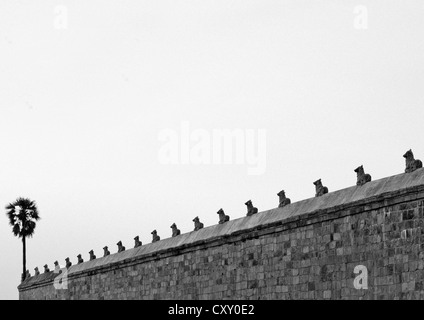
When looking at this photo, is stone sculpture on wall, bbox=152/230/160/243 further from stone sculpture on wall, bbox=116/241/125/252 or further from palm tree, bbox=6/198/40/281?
palm tree, bbox=6/198/40/281

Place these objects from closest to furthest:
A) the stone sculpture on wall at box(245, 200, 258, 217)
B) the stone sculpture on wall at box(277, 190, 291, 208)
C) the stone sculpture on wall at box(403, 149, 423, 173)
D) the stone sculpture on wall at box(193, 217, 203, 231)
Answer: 1. the stone sculpture on wall at box(403, 149, 423, 173)
2. the stone sculpture on wall at box(277, 190, 291, 208)
3. the stone sculpture on wall at box(245, 200, 258, 217)
4. the stone sculpture on wall at box(193, 217, 203, 231)

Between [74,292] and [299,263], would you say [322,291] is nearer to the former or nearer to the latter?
[299,263]

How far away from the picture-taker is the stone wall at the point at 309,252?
2406 cm

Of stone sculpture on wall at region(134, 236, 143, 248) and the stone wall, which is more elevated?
stone sculpture on wall at region(134, 236, 143, 248)

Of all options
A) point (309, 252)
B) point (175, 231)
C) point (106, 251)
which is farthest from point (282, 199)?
point (106, 251)

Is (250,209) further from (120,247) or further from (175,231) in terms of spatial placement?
(120,247)

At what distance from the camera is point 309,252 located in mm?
28641

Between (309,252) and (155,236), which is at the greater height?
(155,236)

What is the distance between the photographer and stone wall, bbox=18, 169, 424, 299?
2406cm

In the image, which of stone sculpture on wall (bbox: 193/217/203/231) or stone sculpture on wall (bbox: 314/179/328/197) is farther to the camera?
stone sculpture on wall (bbox: 193/217/203/231)

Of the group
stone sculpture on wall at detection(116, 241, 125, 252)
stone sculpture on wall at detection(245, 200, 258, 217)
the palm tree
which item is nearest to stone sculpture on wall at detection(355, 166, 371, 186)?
stone sculpture on wall at detection(245, 200, 258, 217)

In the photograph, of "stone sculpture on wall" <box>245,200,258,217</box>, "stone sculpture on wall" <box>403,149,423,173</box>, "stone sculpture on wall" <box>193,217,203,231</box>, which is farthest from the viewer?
"stone sculpture on wall" <box>193,217,203,231</box>

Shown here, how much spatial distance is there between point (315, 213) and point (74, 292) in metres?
31.0

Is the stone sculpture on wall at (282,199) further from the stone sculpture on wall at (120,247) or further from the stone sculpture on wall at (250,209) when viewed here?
the stone sculpture on wall at (120,247)
